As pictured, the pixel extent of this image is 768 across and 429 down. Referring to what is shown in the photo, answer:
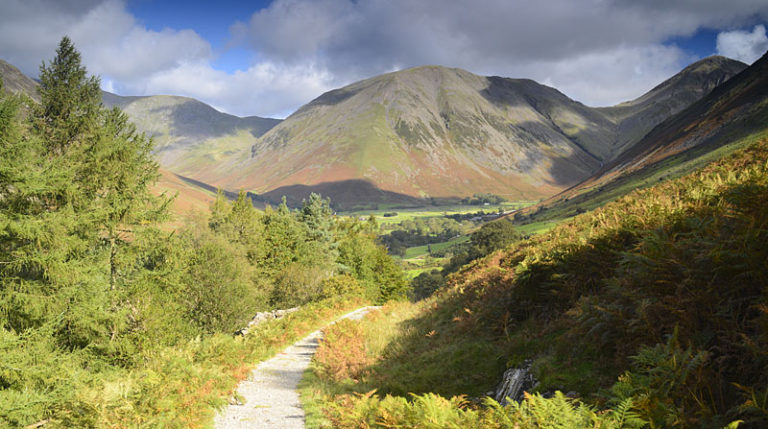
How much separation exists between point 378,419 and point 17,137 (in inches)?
751

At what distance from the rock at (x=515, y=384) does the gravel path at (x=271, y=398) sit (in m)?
4.65

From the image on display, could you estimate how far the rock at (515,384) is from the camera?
6023 millimetres

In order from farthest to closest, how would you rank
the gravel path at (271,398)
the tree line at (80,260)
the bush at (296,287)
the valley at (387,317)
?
the bush at (296,287) < the tree line at (80,260) < the gravel path at (271,398) < the valley at (387,317)

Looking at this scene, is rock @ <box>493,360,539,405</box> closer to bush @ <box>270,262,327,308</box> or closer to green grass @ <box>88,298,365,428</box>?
green grass @ <box>88,298,365,428</box>

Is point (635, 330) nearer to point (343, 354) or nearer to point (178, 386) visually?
point (178, 386)

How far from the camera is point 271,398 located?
10.9 m

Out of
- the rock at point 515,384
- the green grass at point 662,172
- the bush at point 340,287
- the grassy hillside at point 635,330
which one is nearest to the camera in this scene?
the grassy hillside at point 635,330

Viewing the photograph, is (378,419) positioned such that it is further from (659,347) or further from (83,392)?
(83,392)

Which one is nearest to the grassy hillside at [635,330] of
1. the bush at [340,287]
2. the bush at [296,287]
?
the bush at [340,287]

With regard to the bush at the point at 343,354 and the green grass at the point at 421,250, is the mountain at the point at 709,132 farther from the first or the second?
the bush at the point at 343,354

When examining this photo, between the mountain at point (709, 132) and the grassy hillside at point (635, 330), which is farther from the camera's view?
the mountain at point (709, 132)

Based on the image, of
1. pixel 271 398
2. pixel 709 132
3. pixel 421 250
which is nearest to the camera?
pixel 271 398

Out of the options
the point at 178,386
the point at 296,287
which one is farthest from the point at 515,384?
the point at 296,287

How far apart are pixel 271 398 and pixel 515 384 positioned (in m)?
7.46
